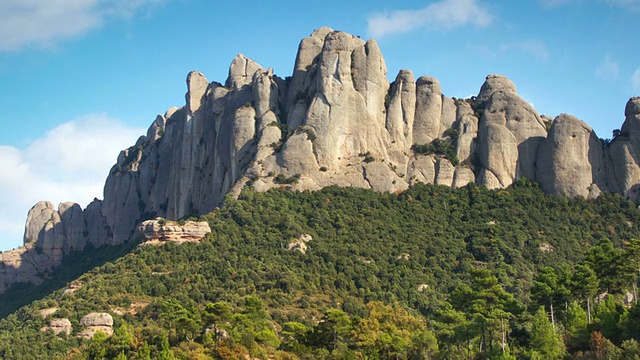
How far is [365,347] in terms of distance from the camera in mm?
69188

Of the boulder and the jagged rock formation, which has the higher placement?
the jagged rock formation

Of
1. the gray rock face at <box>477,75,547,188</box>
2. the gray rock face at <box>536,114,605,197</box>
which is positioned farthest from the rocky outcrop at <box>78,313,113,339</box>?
the gray rock face at <box>536,114,605,197</box>

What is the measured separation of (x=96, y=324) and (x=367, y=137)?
4690cm

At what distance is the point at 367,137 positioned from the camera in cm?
11600

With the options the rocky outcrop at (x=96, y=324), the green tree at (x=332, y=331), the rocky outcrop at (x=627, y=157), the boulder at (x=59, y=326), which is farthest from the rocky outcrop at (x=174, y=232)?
the rocky outcrop at (x=627, y=157)

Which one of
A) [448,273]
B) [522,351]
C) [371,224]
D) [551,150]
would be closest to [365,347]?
[522,351]

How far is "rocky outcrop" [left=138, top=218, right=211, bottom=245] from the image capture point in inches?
3942

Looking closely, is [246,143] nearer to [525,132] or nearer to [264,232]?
[264,232]

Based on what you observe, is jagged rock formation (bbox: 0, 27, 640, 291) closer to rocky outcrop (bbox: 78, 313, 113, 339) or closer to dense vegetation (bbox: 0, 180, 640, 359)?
dense vegetation (bbox: 0, 180, 640, 359)

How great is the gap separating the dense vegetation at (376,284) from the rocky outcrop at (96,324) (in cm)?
103

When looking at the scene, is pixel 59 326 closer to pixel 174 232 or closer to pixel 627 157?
pixel 174 232

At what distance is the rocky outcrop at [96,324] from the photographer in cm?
8185

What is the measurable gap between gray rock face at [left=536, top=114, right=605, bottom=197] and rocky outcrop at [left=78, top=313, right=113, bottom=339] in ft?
187

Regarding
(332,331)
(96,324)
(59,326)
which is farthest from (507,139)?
(59,326)
